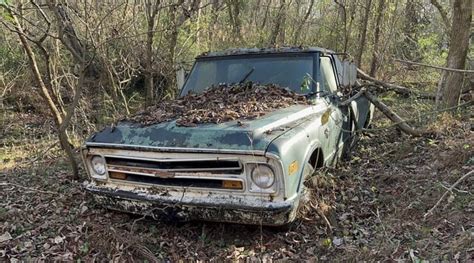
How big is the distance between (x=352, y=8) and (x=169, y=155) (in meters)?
9.96

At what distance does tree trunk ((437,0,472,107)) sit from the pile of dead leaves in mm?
3837

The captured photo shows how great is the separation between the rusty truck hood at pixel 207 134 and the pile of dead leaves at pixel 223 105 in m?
0.14

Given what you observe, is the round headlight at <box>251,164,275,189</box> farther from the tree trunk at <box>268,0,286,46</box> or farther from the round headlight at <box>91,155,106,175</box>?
the tree trunk at <box>268,0,286,46</box>

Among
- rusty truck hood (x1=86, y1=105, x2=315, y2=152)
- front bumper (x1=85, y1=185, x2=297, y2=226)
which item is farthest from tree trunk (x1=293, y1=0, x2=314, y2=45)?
front bumper (x1=85, y1=185, x2=297, y2=226)

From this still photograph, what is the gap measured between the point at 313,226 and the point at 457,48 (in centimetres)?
473

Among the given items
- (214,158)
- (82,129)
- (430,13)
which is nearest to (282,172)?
(214,158)

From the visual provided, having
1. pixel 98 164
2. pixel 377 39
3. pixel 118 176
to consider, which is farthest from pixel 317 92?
pixel 377 39

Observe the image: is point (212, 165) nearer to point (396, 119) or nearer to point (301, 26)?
point (396, 119)

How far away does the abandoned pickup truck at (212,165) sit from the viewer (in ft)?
10.5

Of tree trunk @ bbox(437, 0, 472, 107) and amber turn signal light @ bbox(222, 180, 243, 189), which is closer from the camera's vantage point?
amber turn signal light @ bbox(222, 180, 243, 189)

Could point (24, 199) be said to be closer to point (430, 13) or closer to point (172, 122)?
point (172, 122)

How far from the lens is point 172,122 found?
3754 millimetres

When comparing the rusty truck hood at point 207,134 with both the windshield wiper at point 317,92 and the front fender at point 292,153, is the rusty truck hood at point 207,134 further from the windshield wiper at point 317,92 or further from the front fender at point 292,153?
the windshield wiper at point 317,92

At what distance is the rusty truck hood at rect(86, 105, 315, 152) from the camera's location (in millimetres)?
3236
